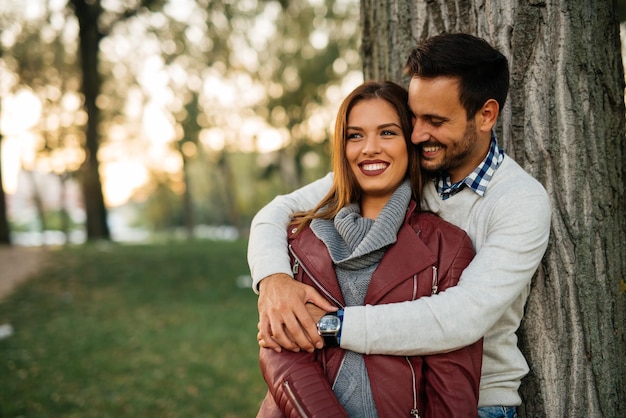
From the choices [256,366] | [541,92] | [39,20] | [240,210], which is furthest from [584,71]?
[240,210]

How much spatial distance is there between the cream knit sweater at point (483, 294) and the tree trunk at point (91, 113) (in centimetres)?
1538

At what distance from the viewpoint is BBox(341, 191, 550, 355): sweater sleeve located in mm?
2031

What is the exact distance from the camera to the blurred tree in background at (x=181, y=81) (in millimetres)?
15609

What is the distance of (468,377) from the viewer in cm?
210

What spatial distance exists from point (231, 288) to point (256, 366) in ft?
14.3

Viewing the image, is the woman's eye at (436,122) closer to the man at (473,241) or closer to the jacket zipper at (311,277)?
the man at (473,241)

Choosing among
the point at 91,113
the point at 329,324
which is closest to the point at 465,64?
the point at 329,324

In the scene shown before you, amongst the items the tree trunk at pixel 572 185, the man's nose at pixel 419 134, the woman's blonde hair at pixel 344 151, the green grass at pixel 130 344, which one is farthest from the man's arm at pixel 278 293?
the green grass at pixel 130 344

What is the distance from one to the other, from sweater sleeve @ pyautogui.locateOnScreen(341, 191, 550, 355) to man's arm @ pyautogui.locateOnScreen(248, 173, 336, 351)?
0.52 feet

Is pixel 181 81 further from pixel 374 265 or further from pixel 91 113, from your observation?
pixel 374 265

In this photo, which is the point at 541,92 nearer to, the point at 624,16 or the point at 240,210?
the point at 624,16

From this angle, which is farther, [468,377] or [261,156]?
[261,156]

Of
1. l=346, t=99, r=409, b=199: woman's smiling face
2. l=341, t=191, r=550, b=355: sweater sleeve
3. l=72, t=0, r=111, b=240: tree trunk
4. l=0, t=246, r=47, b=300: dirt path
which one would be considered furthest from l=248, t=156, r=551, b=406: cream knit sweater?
l=72, t=0, r=111, b=240: tree trunk

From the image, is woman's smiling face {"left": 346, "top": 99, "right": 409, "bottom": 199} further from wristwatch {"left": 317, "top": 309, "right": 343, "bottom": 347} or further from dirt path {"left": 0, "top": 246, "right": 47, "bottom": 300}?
dirt path {"left": 0, "top": 246, "right": 47, "bottom": 300}
